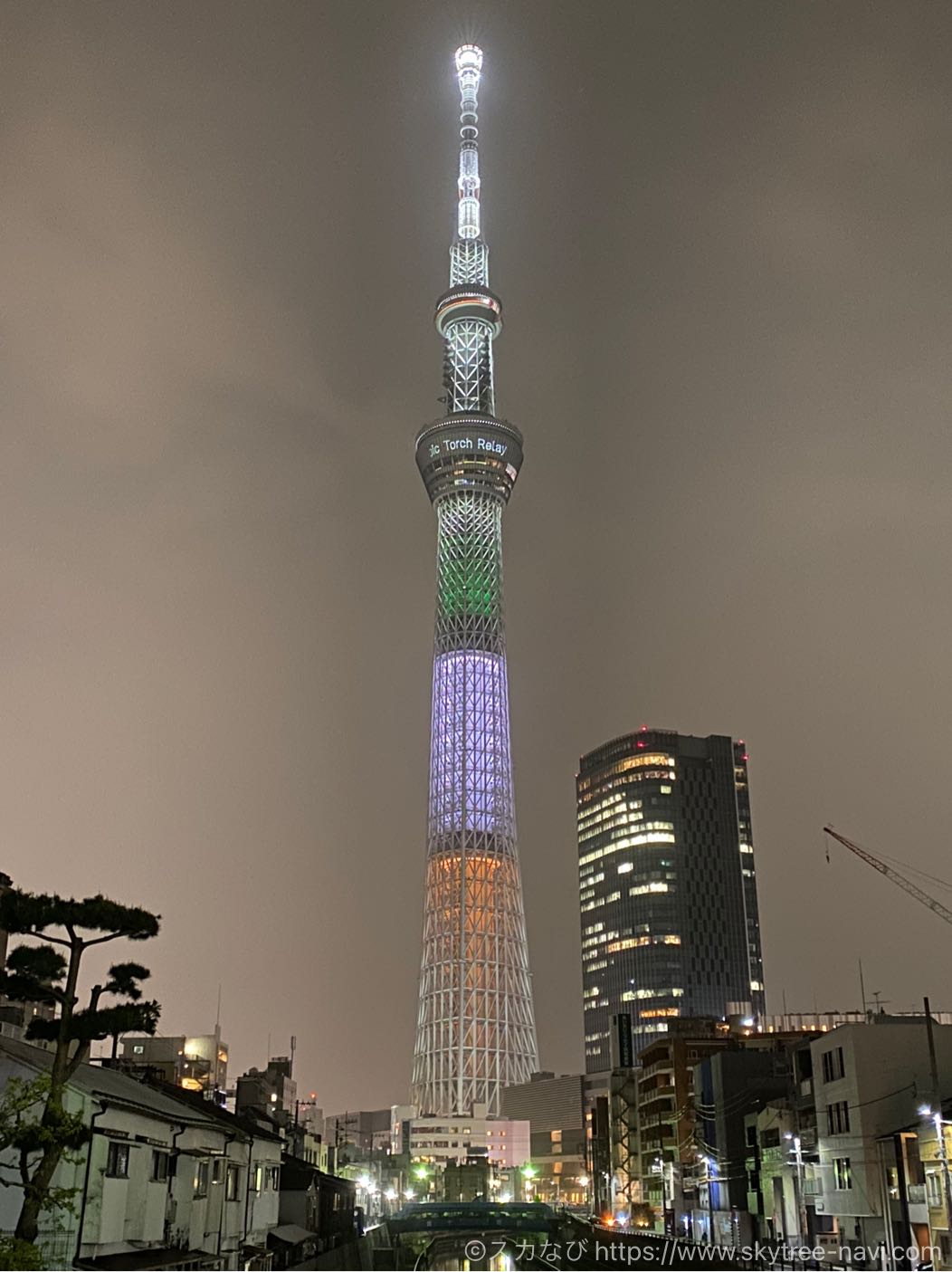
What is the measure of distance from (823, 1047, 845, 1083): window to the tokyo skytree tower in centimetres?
11356

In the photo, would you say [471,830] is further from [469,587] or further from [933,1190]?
[933,1190]

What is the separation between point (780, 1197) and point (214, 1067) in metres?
87.1

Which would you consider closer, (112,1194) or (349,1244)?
(112,1194)

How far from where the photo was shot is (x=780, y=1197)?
74250 mm

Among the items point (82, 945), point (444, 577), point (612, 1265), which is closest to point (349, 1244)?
point (612, 1265)

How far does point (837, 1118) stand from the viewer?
6531cm

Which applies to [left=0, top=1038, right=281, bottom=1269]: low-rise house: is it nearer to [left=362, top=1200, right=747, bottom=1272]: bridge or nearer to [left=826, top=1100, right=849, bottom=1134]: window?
[left=362, top=1200, right=747, bottom=1272]: bridge

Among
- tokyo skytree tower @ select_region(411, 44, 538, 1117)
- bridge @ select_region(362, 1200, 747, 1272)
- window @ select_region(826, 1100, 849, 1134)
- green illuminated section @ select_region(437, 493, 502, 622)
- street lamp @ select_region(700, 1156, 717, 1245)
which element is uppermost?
green illuminated section @ select_region(437, 493, 502, 622)

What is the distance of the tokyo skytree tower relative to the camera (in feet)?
592

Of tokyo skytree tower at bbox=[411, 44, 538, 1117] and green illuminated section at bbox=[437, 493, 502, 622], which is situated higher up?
green illuminated section at bbox=[437, 493, 502, 622]

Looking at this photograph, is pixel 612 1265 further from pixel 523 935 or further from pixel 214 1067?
pixel 523 935

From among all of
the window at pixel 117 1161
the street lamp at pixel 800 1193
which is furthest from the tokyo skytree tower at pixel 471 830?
the window at pixel 117 1161

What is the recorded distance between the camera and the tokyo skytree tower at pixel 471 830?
18050 centimetres

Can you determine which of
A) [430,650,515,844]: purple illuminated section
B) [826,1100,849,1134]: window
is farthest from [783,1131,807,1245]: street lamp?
[430,650,515,844]: purple illuminated section
